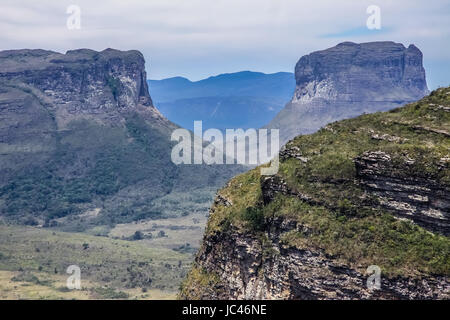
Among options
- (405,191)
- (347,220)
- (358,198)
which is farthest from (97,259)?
(405,191)

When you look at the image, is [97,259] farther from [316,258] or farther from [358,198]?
[358,198]

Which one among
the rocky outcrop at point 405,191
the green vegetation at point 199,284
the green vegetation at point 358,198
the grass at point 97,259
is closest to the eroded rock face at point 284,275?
the green vegetation at point 199,284

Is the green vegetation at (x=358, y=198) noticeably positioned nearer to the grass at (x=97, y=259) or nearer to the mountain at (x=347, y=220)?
the mountain at (x=347, y=220)

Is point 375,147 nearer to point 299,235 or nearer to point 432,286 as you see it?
point 299,235

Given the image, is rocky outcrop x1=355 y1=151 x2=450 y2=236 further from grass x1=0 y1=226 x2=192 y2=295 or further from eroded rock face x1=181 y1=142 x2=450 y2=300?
grass x1=0 y1=226 x2=192 y2=295

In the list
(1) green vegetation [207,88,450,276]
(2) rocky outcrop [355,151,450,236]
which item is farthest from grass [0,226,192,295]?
(2) rocky outcrop [355,151,450,236]

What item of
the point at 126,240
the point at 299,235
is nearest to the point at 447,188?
the point at 299,235
